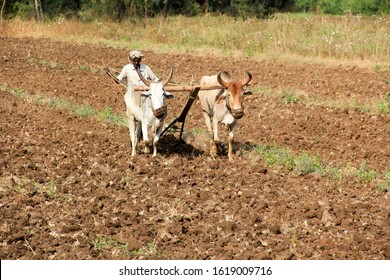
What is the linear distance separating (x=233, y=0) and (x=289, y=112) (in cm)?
2179

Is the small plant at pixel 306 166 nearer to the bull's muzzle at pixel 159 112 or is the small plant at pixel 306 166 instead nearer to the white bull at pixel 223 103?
the white bull at pixel 223 103

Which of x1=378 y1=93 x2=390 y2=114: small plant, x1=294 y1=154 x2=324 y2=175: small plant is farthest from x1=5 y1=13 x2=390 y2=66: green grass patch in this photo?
x1=294 y1=154 x2=324 y2=175: small plant

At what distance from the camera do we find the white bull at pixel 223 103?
8352mm

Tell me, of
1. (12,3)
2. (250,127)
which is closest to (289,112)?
(250,127)

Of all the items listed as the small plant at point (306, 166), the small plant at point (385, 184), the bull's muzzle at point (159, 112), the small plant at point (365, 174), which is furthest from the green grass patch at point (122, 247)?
the small plant at point (365, 174)

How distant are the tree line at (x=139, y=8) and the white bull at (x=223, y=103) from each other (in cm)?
1670

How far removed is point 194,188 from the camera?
7.59 metres

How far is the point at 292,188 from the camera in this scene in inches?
300

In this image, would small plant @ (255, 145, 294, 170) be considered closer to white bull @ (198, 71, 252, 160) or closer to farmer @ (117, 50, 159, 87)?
white bull @ (198, 71, 252, 160)

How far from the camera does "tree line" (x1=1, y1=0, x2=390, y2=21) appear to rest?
2602 centimetres

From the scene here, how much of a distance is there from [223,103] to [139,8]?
1846 centimetres

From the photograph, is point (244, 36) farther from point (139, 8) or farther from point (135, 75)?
point (135, 75)

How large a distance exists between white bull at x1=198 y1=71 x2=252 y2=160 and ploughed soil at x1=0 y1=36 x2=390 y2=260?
1.26 ft
